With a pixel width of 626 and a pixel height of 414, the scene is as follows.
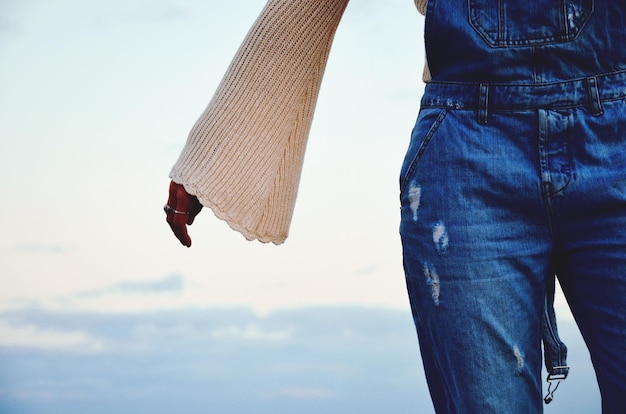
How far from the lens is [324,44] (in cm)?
180

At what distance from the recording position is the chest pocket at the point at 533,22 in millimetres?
1411

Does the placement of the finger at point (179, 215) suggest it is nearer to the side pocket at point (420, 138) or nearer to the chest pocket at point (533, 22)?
the side pocket at point (420, 138)

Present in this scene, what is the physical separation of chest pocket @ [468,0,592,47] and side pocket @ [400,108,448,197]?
15cm

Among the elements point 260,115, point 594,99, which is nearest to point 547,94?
point 594,99

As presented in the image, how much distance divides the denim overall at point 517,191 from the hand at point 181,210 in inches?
16.5

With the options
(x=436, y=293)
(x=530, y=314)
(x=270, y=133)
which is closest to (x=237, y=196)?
(x=270, y=133)

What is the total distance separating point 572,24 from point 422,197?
1.21ft

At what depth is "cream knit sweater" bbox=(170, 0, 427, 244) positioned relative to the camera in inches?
67.7

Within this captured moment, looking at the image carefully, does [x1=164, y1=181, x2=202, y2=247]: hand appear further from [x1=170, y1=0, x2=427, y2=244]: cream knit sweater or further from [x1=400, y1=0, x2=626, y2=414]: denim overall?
[x1=400, y1=0, x2=626, y2=414]: denim overall

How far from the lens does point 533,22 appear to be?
1421 millimetres

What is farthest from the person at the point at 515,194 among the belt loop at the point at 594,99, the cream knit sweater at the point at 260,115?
the cream knit sweater at the point at 260,115

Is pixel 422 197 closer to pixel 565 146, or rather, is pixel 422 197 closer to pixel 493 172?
pixel 493 172

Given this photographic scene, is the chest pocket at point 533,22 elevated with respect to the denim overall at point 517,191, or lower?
elevated

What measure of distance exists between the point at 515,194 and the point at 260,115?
602mm
